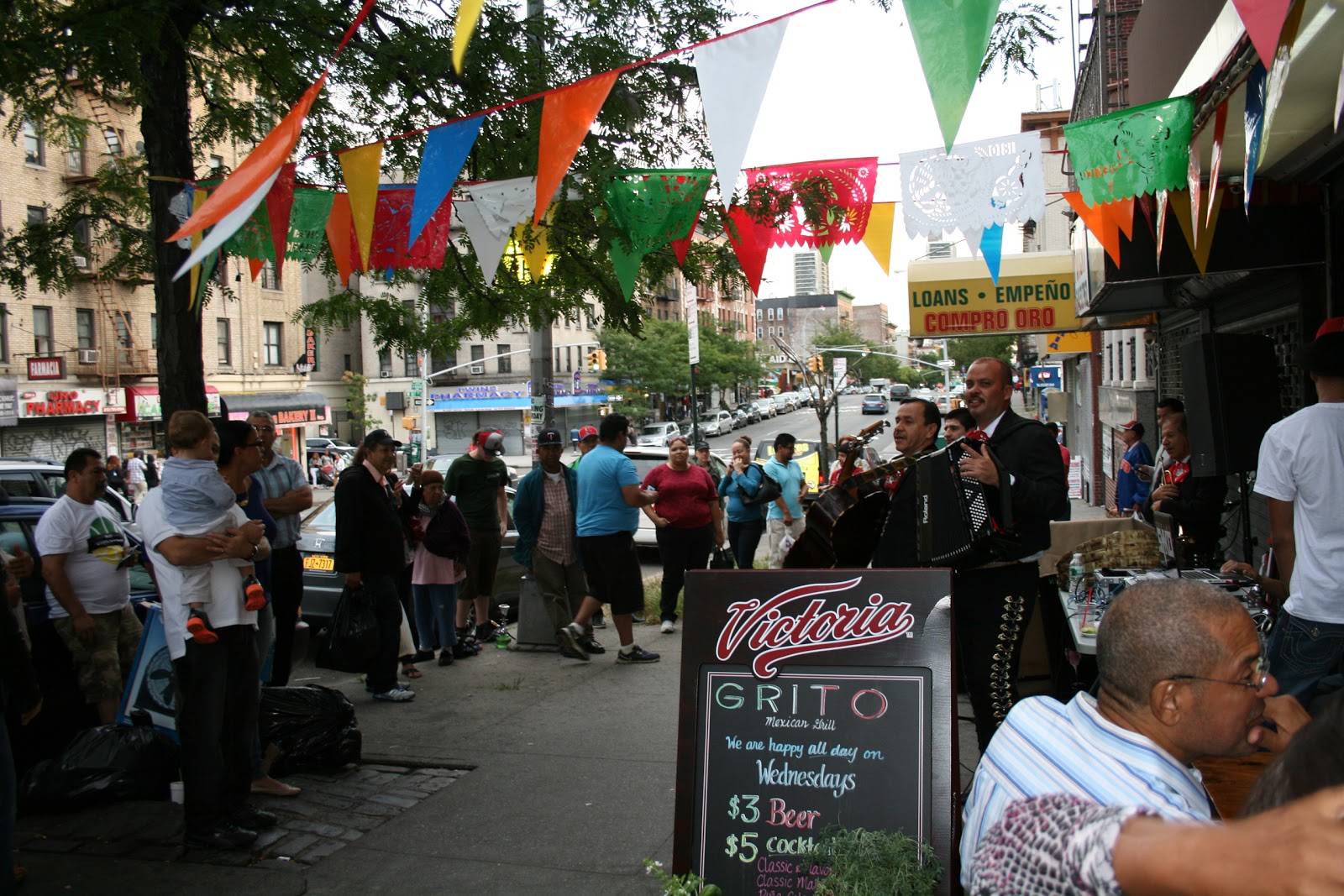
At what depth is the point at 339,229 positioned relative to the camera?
7.01m

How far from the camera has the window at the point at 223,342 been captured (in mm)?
41156

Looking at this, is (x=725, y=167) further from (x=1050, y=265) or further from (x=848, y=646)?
(x=1050, y=265)

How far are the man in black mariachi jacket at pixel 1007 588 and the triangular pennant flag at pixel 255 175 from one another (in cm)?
322

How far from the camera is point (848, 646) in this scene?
3250mm

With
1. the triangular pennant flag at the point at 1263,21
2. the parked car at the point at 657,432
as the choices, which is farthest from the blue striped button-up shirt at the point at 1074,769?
the parked car at the point at 657,432

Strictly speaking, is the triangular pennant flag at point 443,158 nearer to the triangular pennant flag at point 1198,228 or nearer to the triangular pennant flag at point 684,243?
the triangular pennant flag at point 684,243

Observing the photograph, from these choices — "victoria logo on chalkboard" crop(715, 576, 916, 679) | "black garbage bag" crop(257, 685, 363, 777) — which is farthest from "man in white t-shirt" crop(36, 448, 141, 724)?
"victoria logo on chalkboard" crop(715, 576, 916, 679)

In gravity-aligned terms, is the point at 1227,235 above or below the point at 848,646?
above

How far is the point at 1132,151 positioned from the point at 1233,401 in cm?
145

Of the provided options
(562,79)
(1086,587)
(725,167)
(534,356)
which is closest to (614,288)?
(562,79)

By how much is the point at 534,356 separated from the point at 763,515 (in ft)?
14.3

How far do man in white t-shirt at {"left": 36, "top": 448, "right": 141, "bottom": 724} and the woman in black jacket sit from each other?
2.62m

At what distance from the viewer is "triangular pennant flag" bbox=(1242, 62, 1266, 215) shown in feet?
14.1

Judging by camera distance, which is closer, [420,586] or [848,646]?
[848,646]
